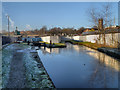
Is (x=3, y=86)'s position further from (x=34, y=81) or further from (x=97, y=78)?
(x=97, y=78)

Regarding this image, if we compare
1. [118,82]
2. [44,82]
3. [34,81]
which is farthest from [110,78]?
[34,81]

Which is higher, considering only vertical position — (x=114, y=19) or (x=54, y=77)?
(x=114, y=19)

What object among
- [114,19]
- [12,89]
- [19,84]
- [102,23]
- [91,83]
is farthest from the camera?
[102,23]

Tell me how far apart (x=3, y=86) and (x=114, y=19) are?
74.8 feet

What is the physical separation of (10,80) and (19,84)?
664 mm

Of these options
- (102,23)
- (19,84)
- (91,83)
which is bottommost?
(91,83)

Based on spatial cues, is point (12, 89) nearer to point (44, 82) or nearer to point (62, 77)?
point (44, 82)

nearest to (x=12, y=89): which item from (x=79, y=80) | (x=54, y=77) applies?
(x=54, y=77)

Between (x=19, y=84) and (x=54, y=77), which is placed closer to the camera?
(x=19, y=84)

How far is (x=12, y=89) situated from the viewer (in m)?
4.21

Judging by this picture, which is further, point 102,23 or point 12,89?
point 102,23

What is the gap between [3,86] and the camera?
4426 mm

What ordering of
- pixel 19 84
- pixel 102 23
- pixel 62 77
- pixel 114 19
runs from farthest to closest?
pixel 102 23
pixel 114 19
pixel 62 77
pixel 19 84

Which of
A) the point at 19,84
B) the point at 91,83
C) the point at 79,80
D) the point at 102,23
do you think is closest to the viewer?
the point at 19,84
